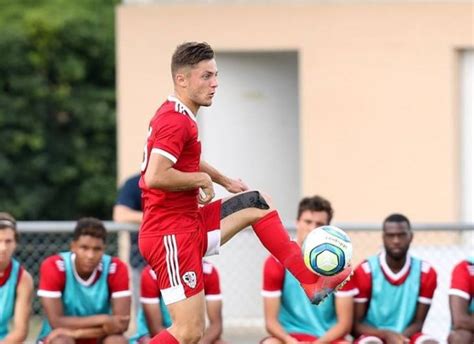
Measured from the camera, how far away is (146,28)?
572 inches

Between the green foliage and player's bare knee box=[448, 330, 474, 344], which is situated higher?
the green foliage

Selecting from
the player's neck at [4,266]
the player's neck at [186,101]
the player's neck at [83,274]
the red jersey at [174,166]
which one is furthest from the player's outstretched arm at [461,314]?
the player's neck at [4,266]

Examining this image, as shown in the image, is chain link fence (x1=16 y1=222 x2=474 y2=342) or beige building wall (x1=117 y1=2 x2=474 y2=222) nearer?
chain link fence (x1=16 y1=222 x2=474 y2=342)

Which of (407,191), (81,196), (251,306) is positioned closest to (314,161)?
(407,191)

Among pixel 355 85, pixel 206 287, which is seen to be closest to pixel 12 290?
pixel 206 287

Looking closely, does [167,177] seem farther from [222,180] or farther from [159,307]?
[159,307]

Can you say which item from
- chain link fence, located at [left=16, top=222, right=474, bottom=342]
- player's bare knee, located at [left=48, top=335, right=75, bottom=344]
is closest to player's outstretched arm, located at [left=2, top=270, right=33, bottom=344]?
player's bare knee, located at [left=48, top=335, right=75, bottom=344]

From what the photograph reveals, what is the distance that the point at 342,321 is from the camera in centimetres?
1092

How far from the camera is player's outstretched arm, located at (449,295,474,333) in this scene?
10.8 m

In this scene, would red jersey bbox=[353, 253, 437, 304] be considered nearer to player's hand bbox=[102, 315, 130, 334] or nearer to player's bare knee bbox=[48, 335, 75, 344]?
player's hand bbox=[102, 315, 130, 334]

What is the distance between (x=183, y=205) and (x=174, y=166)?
24 cm

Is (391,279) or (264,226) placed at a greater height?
(264,226)

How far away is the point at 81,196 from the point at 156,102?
958 centimetres

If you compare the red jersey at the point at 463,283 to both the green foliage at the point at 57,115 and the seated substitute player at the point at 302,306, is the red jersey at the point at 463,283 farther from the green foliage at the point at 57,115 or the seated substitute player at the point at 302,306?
the green foliage at the point at 57,115
